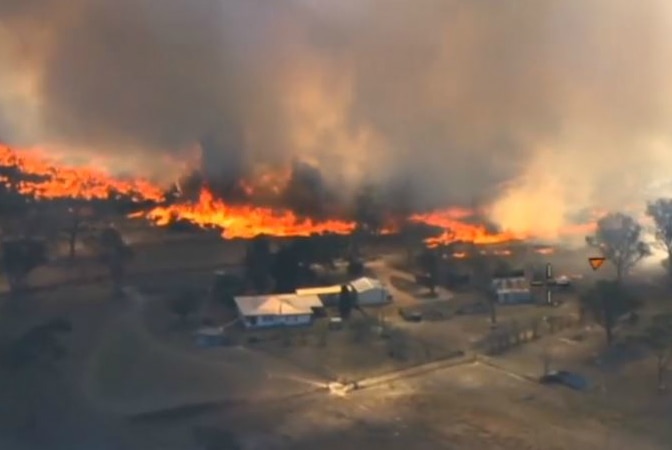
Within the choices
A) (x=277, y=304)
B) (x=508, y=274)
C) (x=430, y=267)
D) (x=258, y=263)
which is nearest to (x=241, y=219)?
(x=258, y=263)

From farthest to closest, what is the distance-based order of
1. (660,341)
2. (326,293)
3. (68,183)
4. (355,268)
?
(68,183) → (355,268) → (326,293) → (660,341)

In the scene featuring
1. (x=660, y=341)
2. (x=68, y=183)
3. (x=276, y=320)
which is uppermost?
(x=68, y=183)

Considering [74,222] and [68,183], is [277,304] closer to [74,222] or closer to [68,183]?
[74,222]

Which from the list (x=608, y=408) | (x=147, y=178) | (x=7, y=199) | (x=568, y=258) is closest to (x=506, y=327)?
(x=608, y=408)

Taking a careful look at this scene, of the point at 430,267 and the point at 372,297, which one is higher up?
the point at 430,267

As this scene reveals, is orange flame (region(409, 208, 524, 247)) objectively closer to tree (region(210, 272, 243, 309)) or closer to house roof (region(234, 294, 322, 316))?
house roof (region(234, 294, 322, 316))

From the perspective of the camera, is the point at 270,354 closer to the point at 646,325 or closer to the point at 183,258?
the point at 183,258
